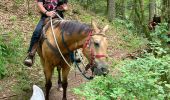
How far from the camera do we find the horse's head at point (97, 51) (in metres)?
5.44

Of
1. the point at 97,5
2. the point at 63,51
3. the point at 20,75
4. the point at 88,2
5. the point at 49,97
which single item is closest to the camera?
the point at 63,51

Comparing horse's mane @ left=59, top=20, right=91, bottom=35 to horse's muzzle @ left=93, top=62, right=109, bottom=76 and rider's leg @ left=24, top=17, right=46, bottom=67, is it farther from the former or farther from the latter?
horse's muzzle @ left=93, top=62, right=109, bottom=76

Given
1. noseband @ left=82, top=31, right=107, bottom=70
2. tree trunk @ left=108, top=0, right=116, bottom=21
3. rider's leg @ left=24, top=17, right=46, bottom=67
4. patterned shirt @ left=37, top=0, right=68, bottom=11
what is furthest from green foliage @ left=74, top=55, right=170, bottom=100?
tree trunk @ left=108, top=0, right=116, bottom=21

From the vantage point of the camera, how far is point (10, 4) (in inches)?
617

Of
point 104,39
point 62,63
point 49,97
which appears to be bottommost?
point 49,97

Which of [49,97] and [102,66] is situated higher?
[102,66]

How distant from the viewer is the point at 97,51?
5602 mm

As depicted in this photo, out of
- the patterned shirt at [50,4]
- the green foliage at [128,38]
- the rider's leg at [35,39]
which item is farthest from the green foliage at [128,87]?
the green foliage at [128,38]

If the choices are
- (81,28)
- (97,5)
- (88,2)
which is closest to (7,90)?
(81,28)

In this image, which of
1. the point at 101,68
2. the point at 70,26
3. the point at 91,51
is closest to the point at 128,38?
the point at 70,26

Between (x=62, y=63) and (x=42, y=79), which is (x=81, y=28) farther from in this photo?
(x=42, y=79)

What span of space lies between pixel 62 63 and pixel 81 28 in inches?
48.9

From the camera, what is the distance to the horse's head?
17.9 feet

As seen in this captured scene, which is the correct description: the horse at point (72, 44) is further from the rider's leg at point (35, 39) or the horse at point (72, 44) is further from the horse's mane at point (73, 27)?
the rider's leg at point (35, 39)
